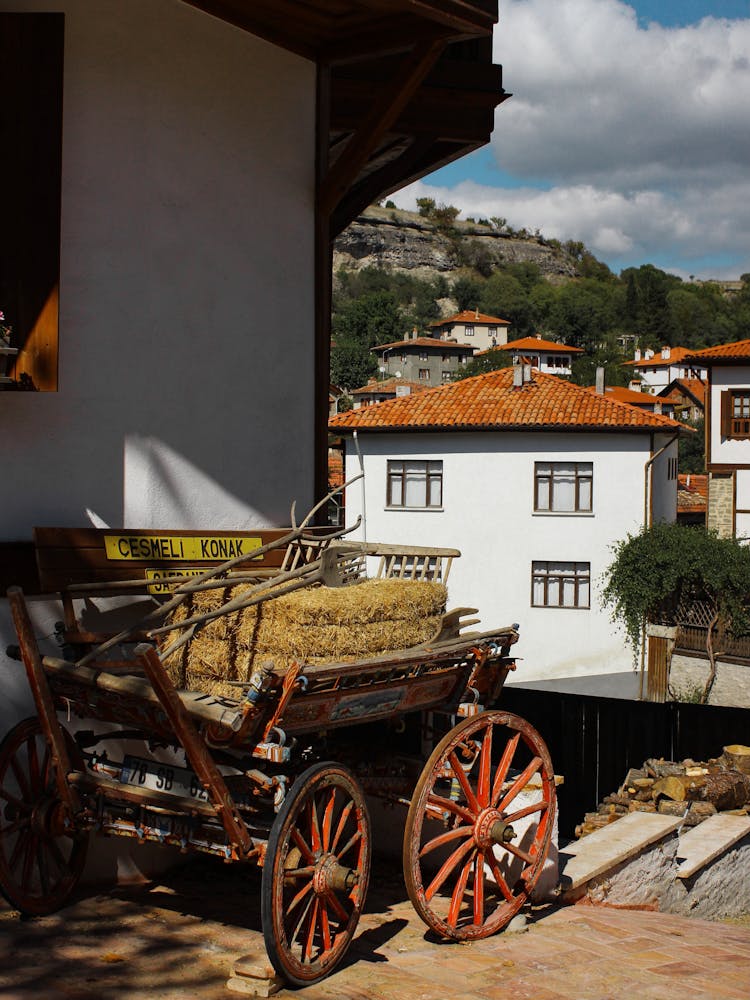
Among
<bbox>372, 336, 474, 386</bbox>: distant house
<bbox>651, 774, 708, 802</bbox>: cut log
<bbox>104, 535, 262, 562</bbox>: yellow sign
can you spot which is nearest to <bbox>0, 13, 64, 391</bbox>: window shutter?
<bbox>104, 535, 262, 562</bbox>: yellow sign

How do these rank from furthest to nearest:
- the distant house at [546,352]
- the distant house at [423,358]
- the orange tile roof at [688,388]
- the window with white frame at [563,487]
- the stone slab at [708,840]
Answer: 1. the distant house at [423,358]
2. the distant house at [546,352]
3. the orange tile roof at [688,388]
4. the window with white frame at [563,487]
5. the stone slab at [708,840]

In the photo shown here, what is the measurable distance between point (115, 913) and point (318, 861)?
158cm

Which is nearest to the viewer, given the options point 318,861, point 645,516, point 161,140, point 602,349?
point 318,861

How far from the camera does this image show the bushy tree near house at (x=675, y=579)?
103 ft

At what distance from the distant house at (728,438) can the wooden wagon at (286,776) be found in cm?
3363

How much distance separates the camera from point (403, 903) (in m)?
6.92

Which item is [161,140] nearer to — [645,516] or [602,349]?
[645,516]

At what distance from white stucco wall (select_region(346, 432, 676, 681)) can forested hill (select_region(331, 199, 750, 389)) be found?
56.0m

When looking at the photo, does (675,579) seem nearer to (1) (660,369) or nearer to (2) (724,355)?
(2) (724,355)

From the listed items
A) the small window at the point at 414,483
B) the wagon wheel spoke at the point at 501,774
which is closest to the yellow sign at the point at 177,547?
the wagon wheel spoke at the point at 501,774

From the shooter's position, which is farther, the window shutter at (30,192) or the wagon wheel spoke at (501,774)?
the wagon wheel spoke at (501,774)

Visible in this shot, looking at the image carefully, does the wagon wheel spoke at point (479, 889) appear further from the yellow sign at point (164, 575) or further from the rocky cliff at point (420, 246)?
the rocky cliff at point (420, 246)

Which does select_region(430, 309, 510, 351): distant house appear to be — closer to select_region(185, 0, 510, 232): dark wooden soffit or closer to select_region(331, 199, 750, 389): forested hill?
select_region(331, 199, 750, 389): forested hill

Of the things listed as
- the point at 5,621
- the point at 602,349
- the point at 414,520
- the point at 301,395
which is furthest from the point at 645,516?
the point at 602,349
